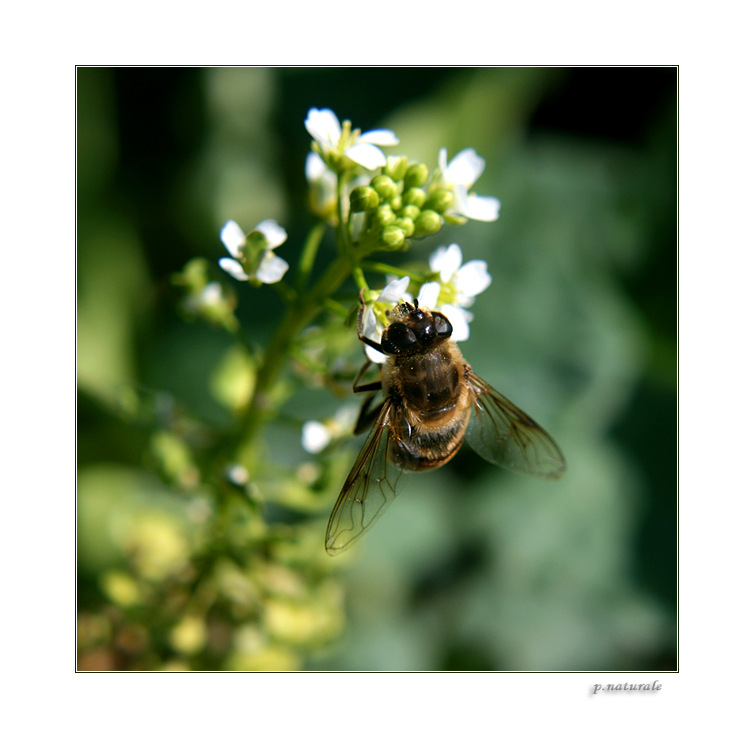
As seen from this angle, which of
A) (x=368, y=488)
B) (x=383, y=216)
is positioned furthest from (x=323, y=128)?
(x=368, y=488)

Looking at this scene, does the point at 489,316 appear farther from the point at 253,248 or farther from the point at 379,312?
the point at 253,248

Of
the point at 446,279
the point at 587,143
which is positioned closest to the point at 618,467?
the point at 587,143

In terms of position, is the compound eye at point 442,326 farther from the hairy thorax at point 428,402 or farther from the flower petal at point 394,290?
the flower petal at point 394,290

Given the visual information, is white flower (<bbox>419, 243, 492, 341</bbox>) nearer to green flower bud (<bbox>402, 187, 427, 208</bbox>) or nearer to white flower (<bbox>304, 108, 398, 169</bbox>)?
green flower bud (<bbox>402, 187, 427, 208</bbox>)

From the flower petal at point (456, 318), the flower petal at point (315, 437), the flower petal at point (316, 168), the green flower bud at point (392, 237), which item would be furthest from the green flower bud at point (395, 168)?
the flower petal at point (315, 437)
